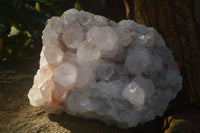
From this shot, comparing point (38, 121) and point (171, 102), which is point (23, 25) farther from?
point (171, 102)

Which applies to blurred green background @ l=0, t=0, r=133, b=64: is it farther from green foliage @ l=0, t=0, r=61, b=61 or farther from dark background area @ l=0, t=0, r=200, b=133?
dark background area @ l=0, t=0, r=200, b=133

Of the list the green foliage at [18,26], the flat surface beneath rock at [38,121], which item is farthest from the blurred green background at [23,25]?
the flat surface beneath rock at [38,121]

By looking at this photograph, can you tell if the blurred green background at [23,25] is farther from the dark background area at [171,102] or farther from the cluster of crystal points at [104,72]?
the cluster of crystal points at [104,72]

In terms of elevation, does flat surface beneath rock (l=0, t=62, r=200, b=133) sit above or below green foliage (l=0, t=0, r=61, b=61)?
below

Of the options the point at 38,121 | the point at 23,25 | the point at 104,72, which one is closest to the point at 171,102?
the point at 104,72

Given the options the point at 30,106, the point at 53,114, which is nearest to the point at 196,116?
the point at 53,114

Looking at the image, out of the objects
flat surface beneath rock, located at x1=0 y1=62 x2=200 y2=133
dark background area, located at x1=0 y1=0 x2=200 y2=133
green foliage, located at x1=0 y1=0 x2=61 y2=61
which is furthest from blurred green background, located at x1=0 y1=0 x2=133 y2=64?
flat surface beneath rock, located at x1=0 y1=62 x2=200 y2=133
